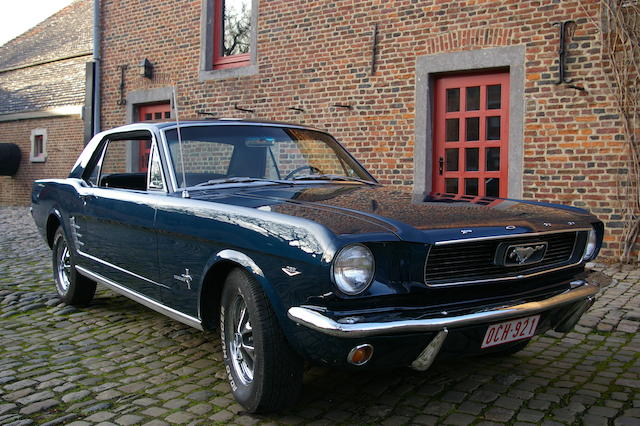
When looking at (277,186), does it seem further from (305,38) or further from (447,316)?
(305,38)

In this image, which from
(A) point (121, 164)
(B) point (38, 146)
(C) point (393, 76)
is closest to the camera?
(A) point (121, 164)

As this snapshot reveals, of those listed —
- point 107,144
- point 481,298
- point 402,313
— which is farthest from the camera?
point 107,144

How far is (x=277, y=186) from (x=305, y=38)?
6825mm

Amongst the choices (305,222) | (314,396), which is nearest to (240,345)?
Answer: (314,396)

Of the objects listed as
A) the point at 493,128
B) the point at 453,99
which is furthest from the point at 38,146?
the point at 493,128

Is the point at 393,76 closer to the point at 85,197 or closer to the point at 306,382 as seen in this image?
the point at 85,197

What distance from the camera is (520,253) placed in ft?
9.81

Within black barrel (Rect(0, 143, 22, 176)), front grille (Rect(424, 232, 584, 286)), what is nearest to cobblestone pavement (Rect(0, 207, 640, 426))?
front grille (Rect(424, 232, 584, 286))

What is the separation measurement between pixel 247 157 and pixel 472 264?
173 cm

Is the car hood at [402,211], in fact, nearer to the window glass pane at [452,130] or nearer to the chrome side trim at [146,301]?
the chrome side trim at [146,301]

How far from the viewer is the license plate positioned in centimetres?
280

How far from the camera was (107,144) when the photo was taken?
5133 millimetres

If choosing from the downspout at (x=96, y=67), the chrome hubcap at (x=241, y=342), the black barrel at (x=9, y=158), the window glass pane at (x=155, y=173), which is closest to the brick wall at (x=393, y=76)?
the downspout at (x=96, y=67)

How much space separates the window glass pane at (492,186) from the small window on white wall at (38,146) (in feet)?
49.0
